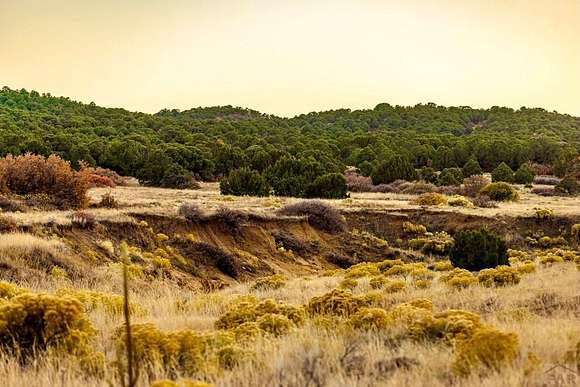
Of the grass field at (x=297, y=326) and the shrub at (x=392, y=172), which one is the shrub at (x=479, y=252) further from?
the shrub at (x=392, y=172)

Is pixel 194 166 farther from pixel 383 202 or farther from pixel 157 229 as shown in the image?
pixel 157 229

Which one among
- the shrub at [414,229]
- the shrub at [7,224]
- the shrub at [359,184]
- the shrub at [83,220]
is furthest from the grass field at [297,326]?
the shrub at [359,184]

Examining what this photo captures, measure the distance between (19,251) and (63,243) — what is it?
2286 millimetres

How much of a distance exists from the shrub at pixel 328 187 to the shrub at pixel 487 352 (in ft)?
120

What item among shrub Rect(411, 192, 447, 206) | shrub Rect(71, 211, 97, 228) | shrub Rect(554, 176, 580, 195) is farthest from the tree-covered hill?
shrub Rect(71, 211, 97, 228)

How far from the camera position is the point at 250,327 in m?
7.61

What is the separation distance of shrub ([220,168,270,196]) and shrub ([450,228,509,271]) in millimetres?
20218

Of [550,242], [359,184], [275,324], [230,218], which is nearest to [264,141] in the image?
[359,184]

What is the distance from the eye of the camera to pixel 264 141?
78.7m

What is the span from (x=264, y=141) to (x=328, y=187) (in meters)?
36.9

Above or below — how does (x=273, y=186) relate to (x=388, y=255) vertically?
above

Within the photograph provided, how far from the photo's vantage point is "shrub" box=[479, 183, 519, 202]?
43.5 m

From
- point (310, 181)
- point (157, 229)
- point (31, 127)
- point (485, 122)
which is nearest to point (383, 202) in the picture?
point (310, 181)

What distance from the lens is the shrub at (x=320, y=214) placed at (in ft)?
105
